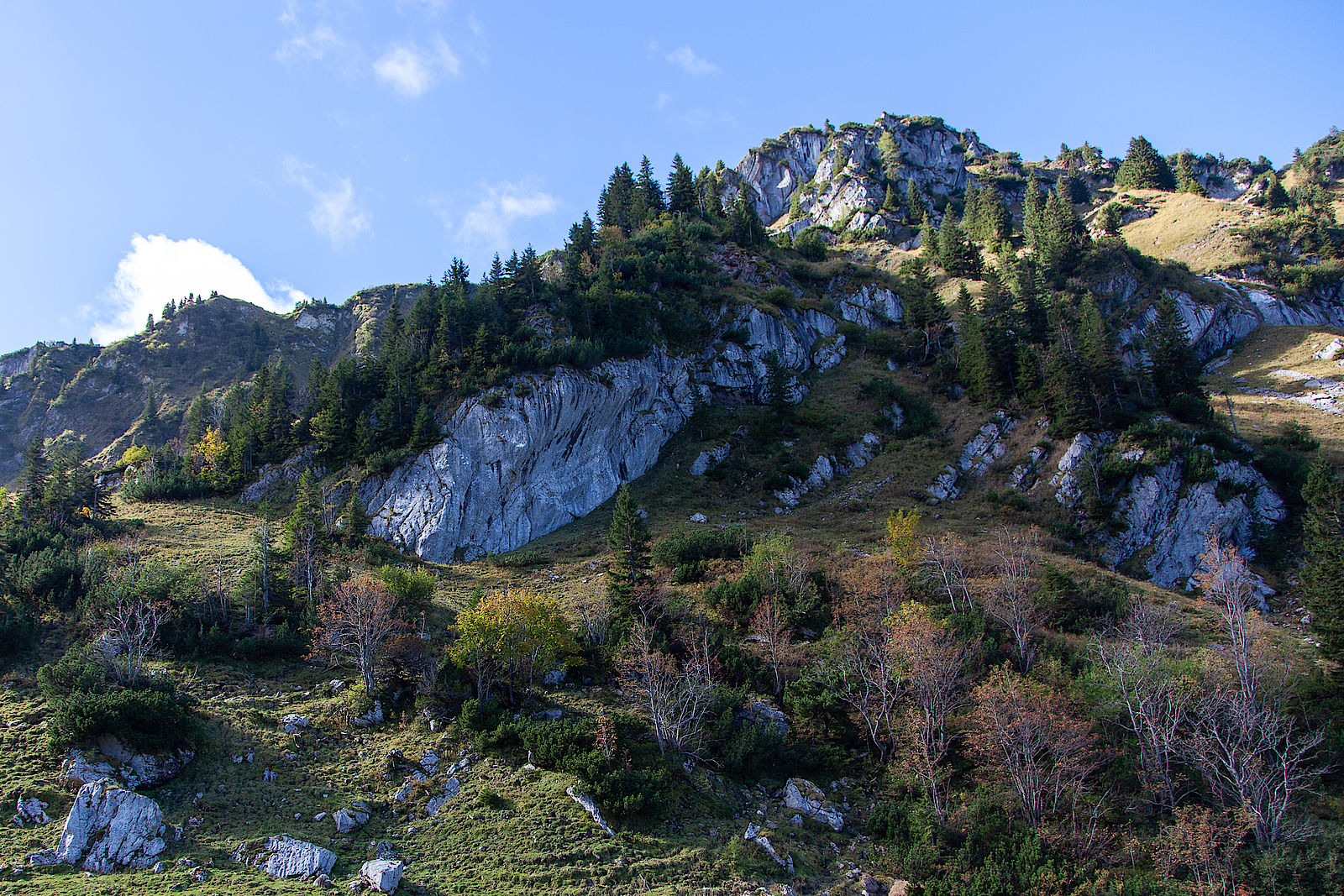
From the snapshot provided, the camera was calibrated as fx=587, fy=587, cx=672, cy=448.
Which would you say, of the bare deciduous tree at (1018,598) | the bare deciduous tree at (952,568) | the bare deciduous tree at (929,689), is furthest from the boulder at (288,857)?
the bare deciduous tree at (952,568)

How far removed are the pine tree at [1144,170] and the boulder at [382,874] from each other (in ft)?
625

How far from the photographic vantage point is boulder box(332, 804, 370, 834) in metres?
23.2

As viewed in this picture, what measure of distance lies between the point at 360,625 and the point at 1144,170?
618 feet

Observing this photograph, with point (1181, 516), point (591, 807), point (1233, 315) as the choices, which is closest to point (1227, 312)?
point (1233, 315)

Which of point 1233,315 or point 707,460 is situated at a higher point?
point 1233,315

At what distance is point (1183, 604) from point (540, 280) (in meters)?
70.8

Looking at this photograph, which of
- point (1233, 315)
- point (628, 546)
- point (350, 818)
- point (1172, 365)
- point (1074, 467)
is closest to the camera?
point (350, 818)

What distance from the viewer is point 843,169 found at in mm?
161250

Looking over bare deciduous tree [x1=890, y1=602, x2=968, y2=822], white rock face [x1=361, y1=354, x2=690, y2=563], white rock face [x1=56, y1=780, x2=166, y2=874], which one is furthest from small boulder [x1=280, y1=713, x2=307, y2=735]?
bare deciduous tree [x1=890, y1=602, x2=968, y2=822]

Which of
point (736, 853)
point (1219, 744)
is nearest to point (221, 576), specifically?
point (736, 853)

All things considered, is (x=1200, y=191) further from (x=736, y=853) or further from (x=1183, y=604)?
(x=736, y=853)

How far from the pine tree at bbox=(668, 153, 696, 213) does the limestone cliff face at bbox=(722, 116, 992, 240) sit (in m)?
47.5

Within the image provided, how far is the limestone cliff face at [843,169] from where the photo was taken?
15475 cm

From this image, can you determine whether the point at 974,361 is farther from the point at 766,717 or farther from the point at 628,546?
the point at 766,717
